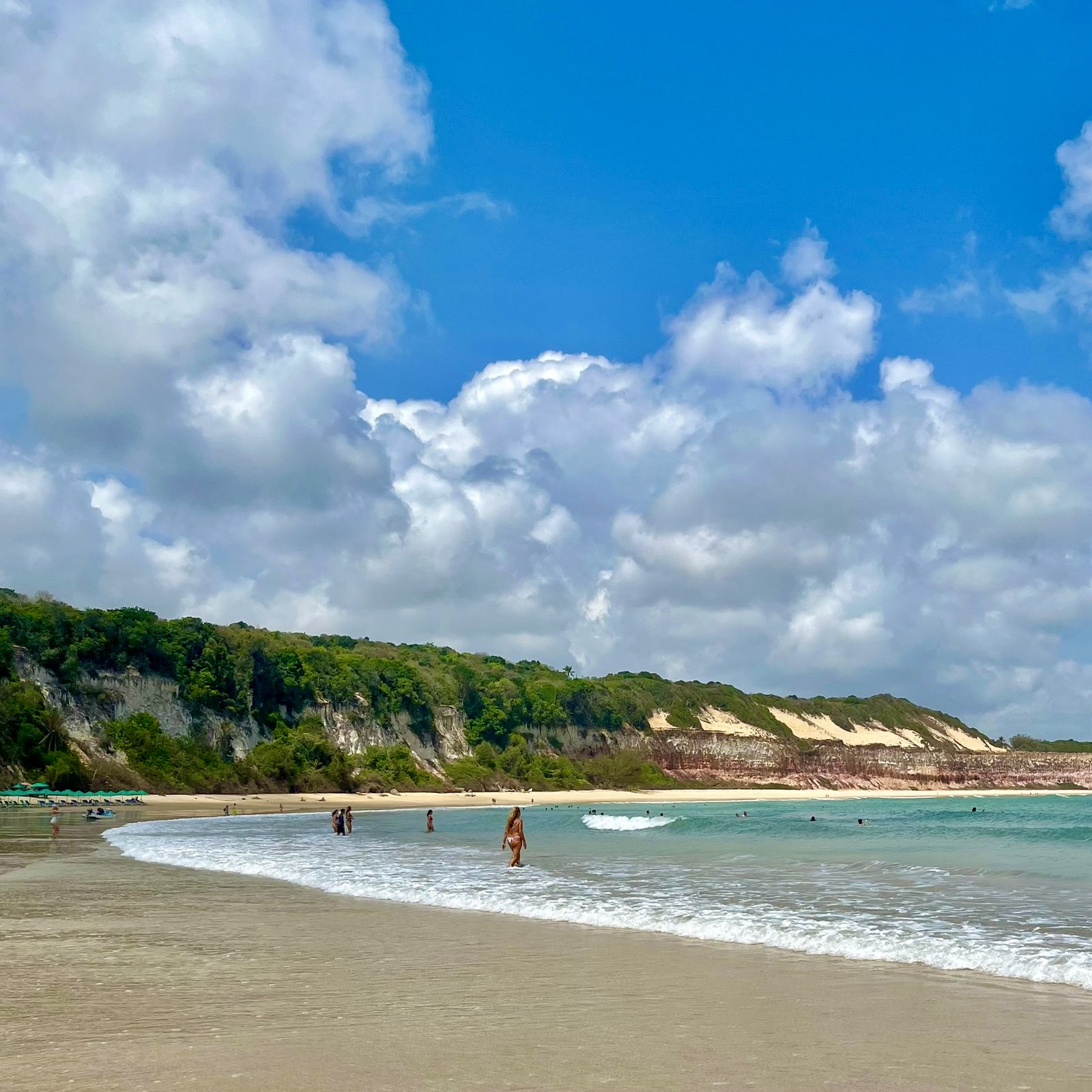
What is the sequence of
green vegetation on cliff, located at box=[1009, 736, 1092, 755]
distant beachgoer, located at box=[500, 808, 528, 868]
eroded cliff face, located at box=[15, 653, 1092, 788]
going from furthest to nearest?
green vegetation on cliff, located at box=[1009, 736, 1092, 755] → eroded cliff face, located at box=[15, 653, 1092, 788] → distant beachgoer, located at box=[500, 808, 528, 868]

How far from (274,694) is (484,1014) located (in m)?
82.2

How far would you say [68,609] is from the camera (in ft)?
245

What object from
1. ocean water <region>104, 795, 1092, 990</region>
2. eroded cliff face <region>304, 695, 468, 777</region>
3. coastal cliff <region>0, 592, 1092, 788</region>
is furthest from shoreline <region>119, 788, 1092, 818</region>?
ocean water <region>104, 795, 1092, 990</region>

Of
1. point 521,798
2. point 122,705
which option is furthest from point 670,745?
point 122,705

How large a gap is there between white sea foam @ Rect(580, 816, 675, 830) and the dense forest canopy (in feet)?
102

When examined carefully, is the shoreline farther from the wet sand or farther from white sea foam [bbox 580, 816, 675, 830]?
the wet sand

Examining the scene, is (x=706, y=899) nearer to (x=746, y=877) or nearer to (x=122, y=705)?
(x=746, y=877)

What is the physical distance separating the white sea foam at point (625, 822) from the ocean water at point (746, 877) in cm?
163

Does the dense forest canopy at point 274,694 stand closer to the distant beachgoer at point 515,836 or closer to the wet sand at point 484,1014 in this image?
the distant beachgoer at point 515,836

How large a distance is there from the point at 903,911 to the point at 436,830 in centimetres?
2967

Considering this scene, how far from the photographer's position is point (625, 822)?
53.6 meters

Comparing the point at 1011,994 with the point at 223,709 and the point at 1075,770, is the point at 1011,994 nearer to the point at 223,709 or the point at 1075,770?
the point at 223,709

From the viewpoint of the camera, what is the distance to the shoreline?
6147 centimetres

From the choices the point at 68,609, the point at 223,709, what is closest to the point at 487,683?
the point at 223,709
